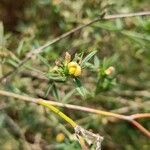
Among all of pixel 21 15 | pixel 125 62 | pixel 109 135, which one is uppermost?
pixel 21 15

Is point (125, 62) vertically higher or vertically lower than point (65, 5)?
lower

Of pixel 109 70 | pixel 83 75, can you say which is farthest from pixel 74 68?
pixel 83 75

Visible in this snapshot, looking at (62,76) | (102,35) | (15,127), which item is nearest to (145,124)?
(102,35)

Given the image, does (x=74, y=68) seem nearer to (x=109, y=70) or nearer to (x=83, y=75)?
(x=109, y=70)

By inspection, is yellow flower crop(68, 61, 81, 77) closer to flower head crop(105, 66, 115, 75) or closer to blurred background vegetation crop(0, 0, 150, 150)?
flower head crop(105, 66, 115, 75)

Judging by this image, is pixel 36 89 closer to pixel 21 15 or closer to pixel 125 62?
pixel 125 62

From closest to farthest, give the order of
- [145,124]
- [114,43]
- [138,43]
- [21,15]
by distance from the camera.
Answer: [138,43]
[114,43]
[145,124]
[21,15]

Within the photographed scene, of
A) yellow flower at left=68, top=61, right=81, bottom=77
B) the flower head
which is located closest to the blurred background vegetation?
Answer: the flower head

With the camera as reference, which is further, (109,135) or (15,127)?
(109,135)
